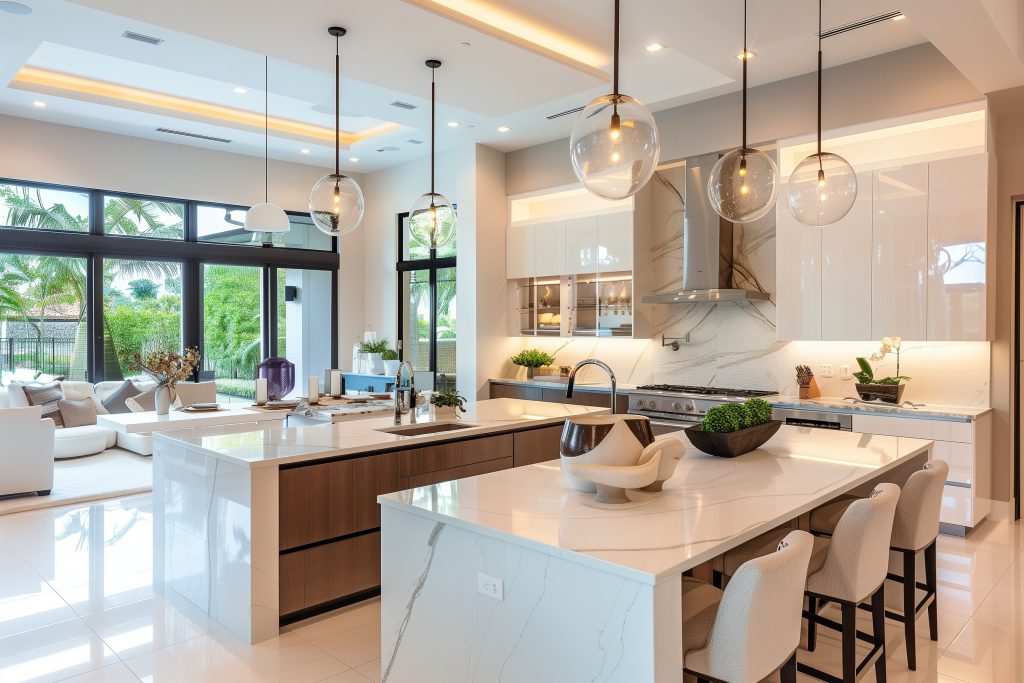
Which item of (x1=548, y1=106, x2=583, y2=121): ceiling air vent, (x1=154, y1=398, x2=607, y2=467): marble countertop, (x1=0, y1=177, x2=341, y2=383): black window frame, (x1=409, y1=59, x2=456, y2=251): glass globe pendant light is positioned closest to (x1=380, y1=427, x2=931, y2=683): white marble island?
(x1=154, y1=398, x2=607, y2=467): marble countertop

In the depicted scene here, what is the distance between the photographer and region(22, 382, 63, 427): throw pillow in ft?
22.7

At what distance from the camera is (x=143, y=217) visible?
7.79 metres

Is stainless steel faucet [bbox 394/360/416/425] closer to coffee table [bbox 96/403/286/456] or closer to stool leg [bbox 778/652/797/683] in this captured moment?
coffee table [bbox 96/403/286/456]

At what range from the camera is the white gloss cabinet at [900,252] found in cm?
478

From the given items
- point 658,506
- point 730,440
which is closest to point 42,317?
point 730,440

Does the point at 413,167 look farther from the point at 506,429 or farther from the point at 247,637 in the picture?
the point at 247,637

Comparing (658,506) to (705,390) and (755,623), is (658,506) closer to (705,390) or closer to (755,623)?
(755,623)

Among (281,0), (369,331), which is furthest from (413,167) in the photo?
(281,0)

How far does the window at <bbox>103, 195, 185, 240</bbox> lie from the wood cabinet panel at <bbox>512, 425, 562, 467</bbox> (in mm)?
5811

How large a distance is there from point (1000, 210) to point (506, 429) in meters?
3.97

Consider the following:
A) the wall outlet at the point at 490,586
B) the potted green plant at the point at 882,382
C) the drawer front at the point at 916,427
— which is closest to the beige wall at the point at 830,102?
the potted green plant at the point at 882,382

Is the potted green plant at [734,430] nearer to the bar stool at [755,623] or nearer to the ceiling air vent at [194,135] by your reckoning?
the bar stool at [755,623]

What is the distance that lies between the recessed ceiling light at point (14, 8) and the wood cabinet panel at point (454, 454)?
381 centimetres

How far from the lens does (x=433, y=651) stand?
211 centimetres
